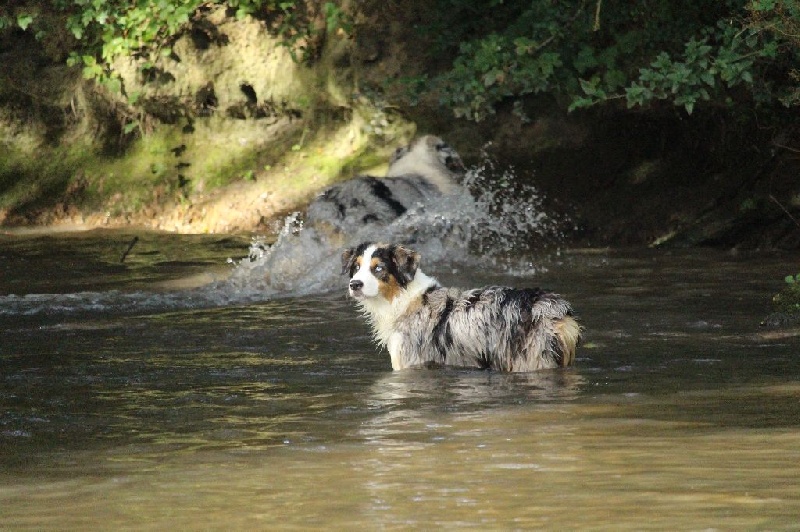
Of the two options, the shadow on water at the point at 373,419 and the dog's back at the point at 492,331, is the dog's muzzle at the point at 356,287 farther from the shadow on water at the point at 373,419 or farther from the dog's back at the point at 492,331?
the shadow on water at the point at 373,419

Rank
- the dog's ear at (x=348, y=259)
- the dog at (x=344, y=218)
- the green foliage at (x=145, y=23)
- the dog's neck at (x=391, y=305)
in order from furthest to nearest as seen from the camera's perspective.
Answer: the green foliage at (x=145, y=23) → the dog at (x=344, y=218) → the dog's ear at (x=348, y=259) → the dog's neck at (x=391, y=305)

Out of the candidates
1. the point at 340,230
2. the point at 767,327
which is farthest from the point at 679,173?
the point at 767,327

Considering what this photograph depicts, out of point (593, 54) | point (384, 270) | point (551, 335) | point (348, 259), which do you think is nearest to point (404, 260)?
point (384, 270)

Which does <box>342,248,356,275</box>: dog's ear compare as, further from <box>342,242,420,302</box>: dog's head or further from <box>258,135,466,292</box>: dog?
<box>258,135,466,292</box>: dog

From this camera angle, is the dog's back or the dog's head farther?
the dog's head

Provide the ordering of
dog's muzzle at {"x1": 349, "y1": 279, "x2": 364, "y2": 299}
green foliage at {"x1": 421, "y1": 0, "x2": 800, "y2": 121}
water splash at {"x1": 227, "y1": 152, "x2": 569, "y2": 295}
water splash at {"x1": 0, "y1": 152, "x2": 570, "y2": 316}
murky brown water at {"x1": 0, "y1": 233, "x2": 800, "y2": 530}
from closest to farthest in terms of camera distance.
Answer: murky brown water at {"x1": 0, "y1": 233, "x2": 800, "y2": 530}, dog's muzzle at {"x1": 349, "y1": 279, "x2": 364, "y2": 299}, water splash at {"x1": 0, "y1": 152, "x2": 570, "y2": 316}, water splash at {"x1": 227, "y1": 152, "x2": 569, "y2": 295}, green foliage at {"x1": 421, "y1": 0, "x2": 800, "y2": 121}

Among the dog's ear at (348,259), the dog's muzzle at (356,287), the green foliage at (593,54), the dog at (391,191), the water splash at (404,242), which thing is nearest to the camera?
the dog's muzzle at (356,287)

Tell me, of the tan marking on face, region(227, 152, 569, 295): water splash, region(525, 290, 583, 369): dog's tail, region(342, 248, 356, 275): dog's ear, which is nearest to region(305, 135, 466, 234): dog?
region(227, 152, 569, 295): water splash

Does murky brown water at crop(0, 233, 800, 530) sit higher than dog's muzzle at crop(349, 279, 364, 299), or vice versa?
dog's muzzle at crop(349, 279, 364, 299)

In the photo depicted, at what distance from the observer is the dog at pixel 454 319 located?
8961 millimetres

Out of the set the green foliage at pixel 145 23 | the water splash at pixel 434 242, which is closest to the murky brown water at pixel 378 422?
the water splash at pixel 434 242

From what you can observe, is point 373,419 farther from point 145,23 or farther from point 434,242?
Answer: point 145,23

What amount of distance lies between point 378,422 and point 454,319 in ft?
6.72

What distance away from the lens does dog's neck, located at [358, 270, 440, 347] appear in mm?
9398
